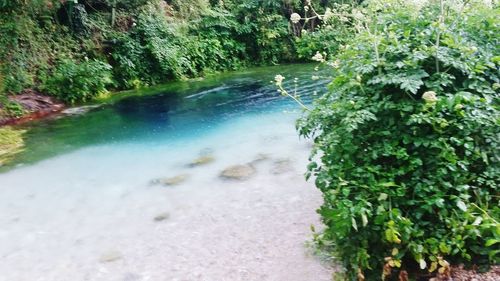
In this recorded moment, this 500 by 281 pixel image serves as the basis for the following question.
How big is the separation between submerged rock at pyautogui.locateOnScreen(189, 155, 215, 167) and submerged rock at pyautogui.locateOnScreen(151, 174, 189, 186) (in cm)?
36

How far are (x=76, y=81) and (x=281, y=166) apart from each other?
5955mm

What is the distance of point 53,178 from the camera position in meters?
5.06

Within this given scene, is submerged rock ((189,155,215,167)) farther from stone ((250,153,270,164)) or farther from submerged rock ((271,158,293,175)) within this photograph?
submerged rock ((271,158,293,175))

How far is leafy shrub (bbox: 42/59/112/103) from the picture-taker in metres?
8.79

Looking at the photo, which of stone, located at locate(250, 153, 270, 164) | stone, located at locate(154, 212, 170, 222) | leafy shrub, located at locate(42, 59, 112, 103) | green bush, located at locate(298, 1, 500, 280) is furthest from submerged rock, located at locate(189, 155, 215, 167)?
leafy shrub, located at locate(42, 59, 112, 103)

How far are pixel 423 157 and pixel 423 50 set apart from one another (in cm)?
66

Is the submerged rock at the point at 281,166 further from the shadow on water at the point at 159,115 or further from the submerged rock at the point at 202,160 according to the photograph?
the shadow on water at the point at 159,115

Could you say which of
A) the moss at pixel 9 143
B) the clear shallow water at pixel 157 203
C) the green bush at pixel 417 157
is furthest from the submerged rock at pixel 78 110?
the green bush at pixel 417 157

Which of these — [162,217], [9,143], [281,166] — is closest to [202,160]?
[281,166]

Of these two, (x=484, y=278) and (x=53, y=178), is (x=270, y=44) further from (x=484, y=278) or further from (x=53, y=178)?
(x=484, y=278)

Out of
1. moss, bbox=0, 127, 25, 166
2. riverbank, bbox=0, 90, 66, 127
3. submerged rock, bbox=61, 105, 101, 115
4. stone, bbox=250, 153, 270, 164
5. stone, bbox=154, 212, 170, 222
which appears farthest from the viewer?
submerged rock, bbox=61, 105, 101, 115

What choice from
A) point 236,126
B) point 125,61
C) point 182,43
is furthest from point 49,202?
point 182,43

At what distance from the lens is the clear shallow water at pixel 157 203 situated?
3133 mm

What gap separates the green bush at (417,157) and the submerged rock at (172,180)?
240 cm
